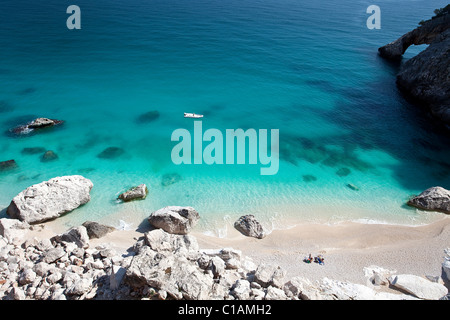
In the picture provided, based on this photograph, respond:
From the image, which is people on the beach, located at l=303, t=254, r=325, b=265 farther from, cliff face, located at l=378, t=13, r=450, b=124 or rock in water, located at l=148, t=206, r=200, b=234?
cliff face, located at l=378, t=13, r=450, b=124

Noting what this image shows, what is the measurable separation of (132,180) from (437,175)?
26622mm

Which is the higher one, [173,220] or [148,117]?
[148,117]

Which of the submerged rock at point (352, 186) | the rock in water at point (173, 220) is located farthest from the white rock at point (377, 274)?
the rock in water at point (173, 220)

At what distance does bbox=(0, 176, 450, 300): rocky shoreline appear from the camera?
11812mm

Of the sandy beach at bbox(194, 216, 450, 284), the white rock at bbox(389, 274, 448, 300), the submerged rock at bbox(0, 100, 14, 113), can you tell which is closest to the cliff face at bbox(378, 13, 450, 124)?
the sandy beach at bbox(194, 216, 450, 284)

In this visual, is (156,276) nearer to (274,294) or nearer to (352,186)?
(274,294)

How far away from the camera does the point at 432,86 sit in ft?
115

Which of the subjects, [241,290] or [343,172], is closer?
[241,290]

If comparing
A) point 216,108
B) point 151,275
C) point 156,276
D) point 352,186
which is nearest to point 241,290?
point 156,276

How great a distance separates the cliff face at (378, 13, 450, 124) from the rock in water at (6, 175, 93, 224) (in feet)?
126

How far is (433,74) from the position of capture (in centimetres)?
3488

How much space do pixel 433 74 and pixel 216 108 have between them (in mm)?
27465

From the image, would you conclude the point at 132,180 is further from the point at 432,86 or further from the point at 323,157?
the point at 432,86
